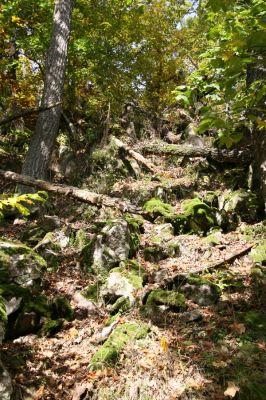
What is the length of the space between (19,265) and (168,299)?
7.83 ft

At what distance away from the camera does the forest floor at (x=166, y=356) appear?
3574mm

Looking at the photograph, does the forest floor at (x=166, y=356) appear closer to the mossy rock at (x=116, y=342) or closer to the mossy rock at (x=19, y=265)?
the mossy rock at (x=116, y=342)

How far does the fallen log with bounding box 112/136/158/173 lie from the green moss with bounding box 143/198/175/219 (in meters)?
3.04

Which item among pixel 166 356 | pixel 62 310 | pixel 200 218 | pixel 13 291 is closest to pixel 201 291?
pixel 166 356

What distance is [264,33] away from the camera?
6.95 feet

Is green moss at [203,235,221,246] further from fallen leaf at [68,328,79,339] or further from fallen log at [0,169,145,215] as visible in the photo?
fallen leaf at [68,328,79,339]

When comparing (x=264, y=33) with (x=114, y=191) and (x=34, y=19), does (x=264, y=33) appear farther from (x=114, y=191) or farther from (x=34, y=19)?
(x=34, y=19)

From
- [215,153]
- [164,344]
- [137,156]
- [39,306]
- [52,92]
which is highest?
[52,92]

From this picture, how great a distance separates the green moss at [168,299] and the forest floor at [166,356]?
0.12 metres

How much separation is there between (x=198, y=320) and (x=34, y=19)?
1220 centimetres

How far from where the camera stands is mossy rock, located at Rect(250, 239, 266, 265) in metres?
6.10

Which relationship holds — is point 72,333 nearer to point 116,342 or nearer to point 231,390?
point 116,342

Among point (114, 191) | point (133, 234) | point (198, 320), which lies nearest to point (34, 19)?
point (114, 191)

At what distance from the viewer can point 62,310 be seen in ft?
16.9
